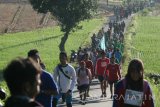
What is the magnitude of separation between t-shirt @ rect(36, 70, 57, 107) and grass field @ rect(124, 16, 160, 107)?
774 cm

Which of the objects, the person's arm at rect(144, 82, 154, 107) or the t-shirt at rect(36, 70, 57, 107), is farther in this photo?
the t-shirt at rect(36, 70, 57, 107)

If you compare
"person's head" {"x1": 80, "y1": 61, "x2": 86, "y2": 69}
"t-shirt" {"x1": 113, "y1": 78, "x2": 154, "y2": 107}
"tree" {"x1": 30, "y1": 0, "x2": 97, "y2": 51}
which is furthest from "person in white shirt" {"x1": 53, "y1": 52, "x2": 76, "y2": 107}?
"tree" {"x1": 30, "y1": 0, "x2": 97, "y2": 51}

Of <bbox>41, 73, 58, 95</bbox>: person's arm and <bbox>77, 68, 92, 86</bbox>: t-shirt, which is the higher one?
<bbox>41, 73, 58, 95</bbox>: person's arm

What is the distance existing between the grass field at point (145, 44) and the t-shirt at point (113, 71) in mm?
1456

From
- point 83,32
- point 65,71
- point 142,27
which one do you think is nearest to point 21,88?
point 65,71

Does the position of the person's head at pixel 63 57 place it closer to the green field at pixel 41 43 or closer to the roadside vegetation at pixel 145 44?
the roadside vegetation at pixel 145 44

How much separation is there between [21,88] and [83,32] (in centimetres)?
4706

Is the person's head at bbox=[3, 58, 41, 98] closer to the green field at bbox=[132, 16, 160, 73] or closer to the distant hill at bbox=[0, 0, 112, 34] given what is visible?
the green field at bbox=[132, 16, 160, 73]

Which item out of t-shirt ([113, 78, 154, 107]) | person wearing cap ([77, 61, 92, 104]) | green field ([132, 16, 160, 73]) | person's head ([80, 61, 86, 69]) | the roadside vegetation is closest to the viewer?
t-shirt ([113, 78, 154, 107])

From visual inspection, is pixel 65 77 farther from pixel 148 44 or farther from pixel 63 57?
pixel 148 44

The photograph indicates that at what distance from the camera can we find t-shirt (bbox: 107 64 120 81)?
16.0m

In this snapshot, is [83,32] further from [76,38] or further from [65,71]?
[65,71]

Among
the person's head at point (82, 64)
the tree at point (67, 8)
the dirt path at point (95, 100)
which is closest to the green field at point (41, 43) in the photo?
the tree at point (67, 8)

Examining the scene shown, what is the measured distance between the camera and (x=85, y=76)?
51.8ft
